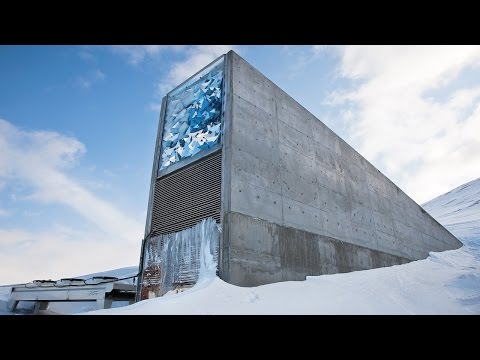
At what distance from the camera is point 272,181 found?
26.4 ft

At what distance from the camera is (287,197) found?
8.33 metres

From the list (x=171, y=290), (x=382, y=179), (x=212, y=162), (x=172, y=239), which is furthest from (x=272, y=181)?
(x=382, y=179)

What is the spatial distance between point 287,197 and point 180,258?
3283 millimetres

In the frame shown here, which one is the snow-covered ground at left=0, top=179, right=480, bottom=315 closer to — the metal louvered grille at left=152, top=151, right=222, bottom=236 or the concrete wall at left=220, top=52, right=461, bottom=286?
the concrete wall at left=220, top=52, right=461, bottom=286

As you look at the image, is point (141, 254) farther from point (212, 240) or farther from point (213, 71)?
point (213, 71)

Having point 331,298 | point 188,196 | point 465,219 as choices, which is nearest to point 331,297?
point 331,298

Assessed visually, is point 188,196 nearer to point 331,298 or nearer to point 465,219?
point 331,298

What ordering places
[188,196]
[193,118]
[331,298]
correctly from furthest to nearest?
[193,118] < [188,196] < [331,298]

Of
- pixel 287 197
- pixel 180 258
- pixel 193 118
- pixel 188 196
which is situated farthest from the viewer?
pixel 193 118

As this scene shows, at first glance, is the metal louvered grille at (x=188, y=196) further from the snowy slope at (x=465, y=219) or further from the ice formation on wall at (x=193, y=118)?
the snowy slope at (x=465, y=219)

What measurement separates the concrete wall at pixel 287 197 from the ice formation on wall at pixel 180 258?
391mm

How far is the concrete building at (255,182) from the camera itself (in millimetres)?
6930

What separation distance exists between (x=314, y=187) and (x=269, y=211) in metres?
2.68
